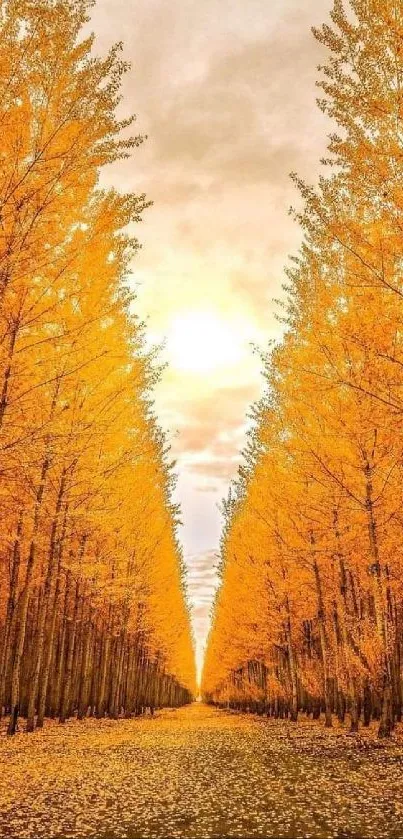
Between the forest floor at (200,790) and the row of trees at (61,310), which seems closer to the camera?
the forest floor at (200,790)

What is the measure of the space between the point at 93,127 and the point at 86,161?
0.46 m

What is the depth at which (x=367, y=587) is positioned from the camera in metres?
14.3

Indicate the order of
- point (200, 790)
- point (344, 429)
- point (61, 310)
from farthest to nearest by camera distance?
1. point (344, 429)
2. point (61, 310)
3. point (200, 790)

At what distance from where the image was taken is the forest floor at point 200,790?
4.45m

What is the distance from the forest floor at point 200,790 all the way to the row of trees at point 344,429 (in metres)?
2.58

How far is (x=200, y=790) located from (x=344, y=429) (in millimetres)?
6451

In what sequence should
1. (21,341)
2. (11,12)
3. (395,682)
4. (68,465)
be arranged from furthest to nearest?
(395,682) → (68,465) → (21,341) → (11,12)

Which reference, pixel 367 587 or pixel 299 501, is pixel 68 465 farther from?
pixel 367 587

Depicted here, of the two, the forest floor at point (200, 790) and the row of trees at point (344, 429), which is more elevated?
the row of trees at point (344, 429)

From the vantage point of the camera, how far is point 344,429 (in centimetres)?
1059

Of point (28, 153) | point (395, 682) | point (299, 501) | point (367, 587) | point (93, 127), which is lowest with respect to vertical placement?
point (395, 682)

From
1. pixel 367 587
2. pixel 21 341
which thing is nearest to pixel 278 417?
pixel 367 587

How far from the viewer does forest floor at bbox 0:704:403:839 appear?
4449mm

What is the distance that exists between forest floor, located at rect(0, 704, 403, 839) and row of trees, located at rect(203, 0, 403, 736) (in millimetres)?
2584
